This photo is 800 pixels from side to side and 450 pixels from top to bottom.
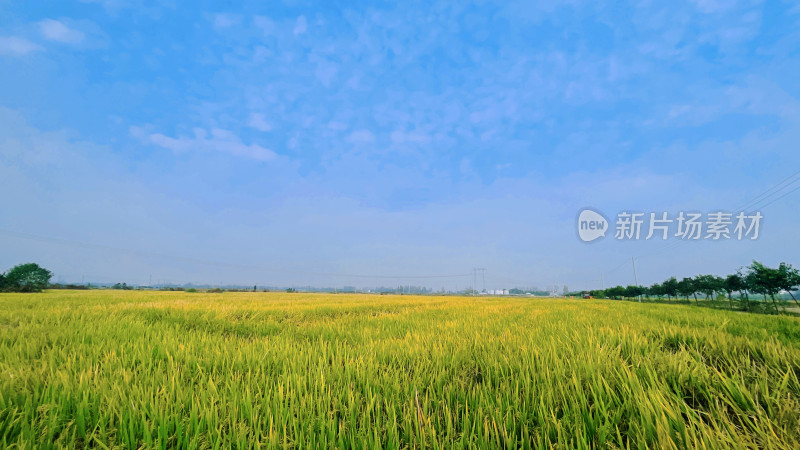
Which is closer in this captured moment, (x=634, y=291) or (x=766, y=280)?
(x=766, y=280)

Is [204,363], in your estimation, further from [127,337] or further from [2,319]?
[2,319]

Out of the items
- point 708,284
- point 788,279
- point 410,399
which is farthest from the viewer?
point 708,284

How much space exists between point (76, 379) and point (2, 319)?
211 inches

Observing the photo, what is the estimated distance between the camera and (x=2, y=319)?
491 centimetres

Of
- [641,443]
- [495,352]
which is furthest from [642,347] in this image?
[641,443]

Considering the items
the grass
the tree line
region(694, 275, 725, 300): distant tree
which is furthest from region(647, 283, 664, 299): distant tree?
the grass

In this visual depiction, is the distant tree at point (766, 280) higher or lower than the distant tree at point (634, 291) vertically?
higher

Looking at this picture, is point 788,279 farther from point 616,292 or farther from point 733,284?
point 616,292

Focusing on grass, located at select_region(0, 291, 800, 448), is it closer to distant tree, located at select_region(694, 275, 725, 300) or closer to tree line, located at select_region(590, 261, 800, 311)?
tree line, located at select_region(590, 261, 800, 311)

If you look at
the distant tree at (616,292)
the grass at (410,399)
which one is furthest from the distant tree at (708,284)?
the grass at (410,399)

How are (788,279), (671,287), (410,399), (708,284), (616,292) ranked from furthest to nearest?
(616,292) → (671,287) → (708,284) → (788,279) → (410,399)

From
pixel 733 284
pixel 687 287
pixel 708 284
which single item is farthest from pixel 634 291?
pixel 733 284

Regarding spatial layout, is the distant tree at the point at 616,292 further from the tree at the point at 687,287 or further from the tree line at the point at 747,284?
the tree at the point at 687,287

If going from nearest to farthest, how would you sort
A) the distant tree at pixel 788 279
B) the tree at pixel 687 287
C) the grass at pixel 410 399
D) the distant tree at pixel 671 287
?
the grass at pixel 410 399 < the distant tree at pixel 788 279 < the tree at pixel 687 287 < the distant tree at pixel 671 287
